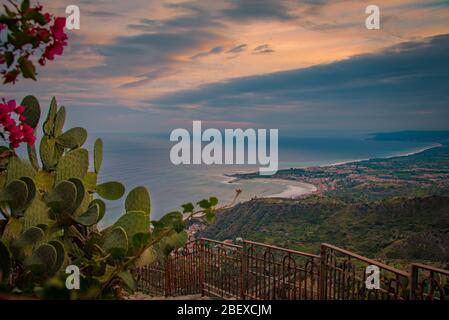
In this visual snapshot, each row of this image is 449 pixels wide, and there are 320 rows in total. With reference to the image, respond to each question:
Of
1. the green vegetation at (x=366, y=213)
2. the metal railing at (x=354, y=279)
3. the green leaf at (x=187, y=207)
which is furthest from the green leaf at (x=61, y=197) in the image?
the green vegetation at (x=366, y=213)

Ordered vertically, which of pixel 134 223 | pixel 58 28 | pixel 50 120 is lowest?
pixel 134 223

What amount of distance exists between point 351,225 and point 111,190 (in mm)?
12281

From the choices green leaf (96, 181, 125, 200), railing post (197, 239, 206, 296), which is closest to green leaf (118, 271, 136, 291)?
green leaf (96, 181, 125, 200)

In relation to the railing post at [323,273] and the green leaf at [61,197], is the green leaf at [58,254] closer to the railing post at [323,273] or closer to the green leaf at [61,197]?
the green leaf at [61,197]

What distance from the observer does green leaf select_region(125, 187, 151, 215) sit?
2.71 metres

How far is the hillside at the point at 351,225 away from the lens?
1139 cm

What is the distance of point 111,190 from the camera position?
295cm

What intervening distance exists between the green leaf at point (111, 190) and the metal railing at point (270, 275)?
2.05 feet

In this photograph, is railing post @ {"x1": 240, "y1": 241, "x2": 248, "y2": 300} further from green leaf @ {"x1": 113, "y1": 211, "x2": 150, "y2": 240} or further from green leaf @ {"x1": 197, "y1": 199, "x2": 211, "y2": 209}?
green leaf @ {"x1": 197, "y1": 199, "x2": 211, "y2": 209}

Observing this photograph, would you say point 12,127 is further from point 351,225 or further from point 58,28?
point 351,225

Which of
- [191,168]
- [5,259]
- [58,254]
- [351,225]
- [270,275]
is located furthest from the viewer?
[191,168]

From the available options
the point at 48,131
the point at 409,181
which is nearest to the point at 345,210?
the point at 409,181

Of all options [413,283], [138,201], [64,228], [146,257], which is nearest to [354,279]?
[413,283]
